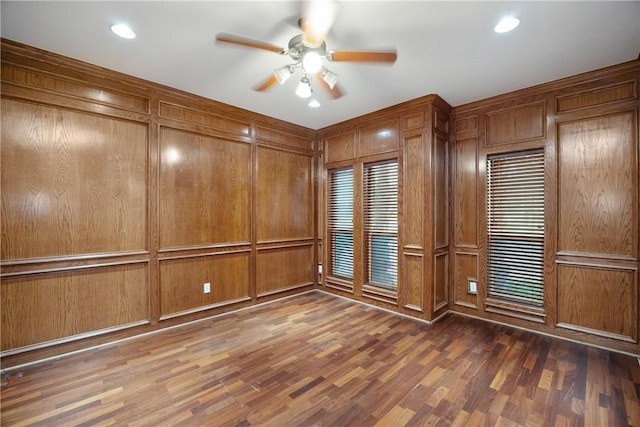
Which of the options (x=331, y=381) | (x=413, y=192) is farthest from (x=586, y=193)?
(x=331, y=381)

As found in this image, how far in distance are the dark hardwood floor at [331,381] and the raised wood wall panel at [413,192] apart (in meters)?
1.12

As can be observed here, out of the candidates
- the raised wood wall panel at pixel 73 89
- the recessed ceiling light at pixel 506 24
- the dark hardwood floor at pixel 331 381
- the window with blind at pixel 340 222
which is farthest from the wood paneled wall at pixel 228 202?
the recessed ceiling light at pixel 506 24

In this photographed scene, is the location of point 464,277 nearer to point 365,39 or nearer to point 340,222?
point 340,222

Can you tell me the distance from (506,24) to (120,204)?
147 inches

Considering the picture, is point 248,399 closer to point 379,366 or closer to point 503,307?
point 379,366

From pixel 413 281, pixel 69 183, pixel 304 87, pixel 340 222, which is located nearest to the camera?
pixel 304 87

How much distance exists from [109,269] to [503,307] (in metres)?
4.33

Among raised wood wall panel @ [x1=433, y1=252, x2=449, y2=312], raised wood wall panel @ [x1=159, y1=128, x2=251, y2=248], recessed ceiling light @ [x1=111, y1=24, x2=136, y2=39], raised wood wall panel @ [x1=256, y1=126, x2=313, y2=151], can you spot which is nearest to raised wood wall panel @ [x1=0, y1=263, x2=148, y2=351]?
raised wood wall panel @ [x1=159, y1=128, x2=251, y2=248]

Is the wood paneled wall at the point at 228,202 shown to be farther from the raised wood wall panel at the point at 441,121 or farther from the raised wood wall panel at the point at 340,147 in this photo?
the raised wood wall panel at the point at 340,147

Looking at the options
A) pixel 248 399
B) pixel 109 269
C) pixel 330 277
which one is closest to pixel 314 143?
pixel 330 277

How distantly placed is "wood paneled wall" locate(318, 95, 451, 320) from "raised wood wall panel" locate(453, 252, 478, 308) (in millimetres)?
122

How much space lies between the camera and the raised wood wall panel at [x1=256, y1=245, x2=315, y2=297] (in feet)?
13.9

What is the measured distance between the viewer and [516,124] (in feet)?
11.0

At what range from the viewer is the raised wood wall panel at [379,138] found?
393 centimetres
